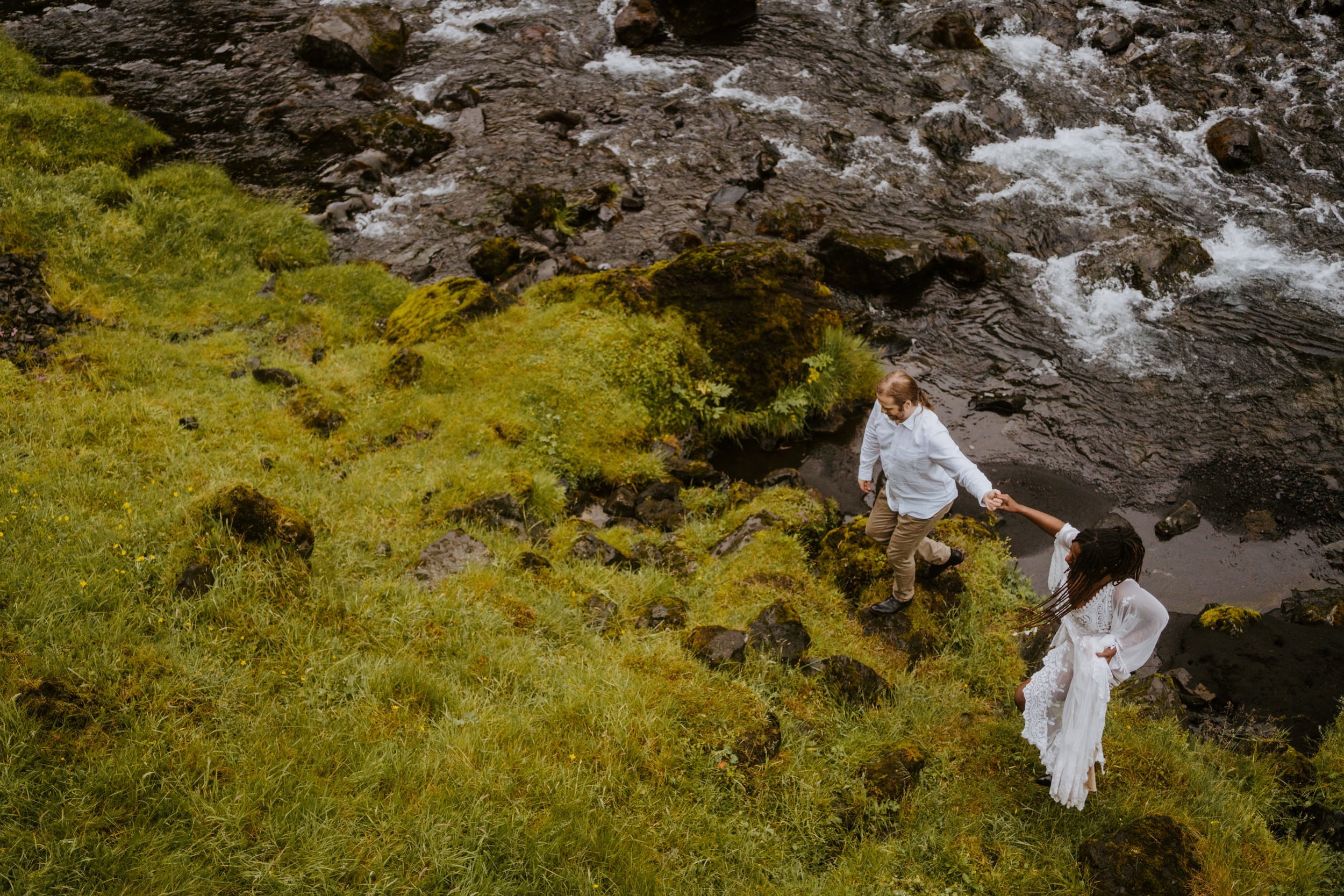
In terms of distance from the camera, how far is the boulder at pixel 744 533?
29.8ft

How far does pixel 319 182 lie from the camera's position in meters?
15.5

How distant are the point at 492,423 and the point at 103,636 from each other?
17.4ft

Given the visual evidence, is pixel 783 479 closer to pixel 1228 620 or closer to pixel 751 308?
pixel 751 308

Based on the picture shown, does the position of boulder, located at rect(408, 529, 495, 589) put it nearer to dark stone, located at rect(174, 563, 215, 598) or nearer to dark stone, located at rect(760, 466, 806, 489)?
dark stone, located at rect(174, 563, 215, 598)

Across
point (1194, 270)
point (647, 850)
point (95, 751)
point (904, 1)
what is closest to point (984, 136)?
point (1194, 270)

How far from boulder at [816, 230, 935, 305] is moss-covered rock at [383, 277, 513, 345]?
5.66 meters

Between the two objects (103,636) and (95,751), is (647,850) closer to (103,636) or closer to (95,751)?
(95,751)

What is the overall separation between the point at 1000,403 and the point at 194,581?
34.5ft

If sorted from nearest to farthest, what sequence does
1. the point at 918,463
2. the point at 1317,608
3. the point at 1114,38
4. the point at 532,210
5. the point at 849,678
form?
the point at 849,678, the point at 918,463, the point at 1317,608, the point at 532,210, the point at 1114,38

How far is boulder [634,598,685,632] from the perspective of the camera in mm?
7520

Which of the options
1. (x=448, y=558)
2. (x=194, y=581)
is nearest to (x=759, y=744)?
(x=448, y=558)

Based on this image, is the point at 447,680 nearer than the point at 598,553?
Yes

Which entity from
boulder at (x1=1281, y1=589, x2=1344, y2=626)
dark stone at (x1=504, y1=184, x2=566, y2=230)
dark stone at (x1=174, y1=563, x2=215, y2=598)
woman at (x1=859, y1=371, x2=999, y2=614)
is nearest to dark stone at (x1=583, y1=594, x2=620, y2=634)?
woman at (x1=859, y1=371, x2=999, y2=614)

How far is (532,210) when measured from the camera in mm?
14883
